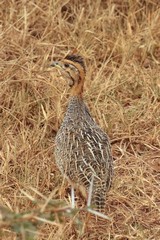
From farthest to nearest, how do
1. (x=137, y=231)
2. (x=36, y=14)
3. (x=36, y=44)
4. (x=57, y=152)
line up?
(x=36, y=14)
(x=36, y=44)
(x=57, y=152)
(x=137, y=231)

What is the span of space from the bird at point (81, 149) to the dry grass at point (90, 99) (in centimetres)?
18

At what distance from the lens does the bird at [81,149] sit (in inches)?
180

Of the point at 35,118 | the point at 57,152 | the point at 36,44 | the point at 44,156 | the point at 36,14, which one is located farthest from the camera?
the point at 36,14

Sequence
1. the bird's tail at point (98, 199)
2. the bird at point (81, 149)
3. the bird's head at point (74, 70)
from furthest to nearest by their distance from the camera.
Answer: the bird's head at point (74, 70) → the bird at point (81, 149) → the bird's tail at point (98, 199)

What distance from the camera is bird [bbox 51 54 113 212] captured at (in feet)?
15.0

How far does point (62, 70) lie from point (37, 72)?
104cm

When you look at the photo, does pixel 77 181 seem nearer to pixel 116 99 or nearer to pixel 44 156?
pixel 44 156

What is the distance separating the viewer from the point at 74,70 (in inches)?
205

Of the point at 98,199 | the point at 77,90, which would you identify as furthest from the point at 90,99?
the point at 98,199

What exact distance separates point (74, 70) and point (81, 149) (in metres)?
0.65

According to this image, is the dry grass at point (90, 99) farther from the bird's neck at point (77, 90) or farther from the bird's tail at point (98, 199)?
the bird's neck at point (77, 90)

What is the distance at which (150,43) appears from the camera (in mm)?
6930

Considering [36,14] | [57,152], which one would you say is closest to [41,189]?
[57,152]

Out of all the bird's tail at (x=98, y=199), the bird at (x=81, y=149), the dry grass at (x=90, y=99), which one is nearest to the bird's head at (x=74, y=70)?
the bird at (x=81, y=149)
